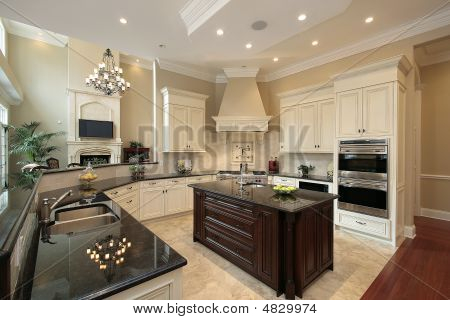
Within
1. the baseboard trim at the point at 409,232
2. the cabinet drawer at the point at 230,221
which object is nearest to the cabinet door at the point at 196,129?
the cabinet drawer at the point at 230,221

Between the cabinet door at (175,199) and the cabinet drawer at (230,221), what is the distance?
1563 mm

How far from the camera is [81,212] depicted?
2.02 metres

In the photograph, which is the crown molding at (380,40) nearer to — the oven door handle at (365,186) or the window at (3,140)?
the oven door handle at (365,186)

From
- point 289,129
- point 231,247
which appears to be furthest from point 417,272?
point 289,129

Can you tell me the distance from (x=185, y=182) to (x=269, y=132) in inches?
96.2

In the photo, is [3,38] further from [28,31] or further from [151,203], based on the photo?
[151,203]

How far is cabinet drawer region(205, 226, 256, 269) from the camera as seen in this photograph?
2270mm

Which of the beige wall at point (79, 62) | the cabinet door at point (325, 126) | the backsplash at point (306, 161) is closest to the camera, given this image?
the cabinet door at point (325, 126)

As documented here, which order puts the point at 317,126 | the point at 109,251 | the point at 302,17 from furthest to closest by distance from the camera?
the point at 317,126 < the point at 302,17 < the point at 109,251

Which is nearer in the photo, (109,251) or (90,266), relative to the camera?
(90,266)

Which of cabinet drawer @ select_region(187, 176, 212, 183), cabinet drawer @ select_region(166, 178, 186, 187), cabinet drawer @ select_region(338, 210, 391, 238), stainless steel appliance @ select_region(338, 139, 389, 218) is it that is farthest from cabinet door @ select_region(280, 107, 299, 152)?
cabinet drawer @ select_region(166, 178, 186, 187)

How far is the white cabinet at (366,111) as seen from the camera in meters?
3.03

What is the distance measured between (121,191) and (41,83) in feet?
16.9
